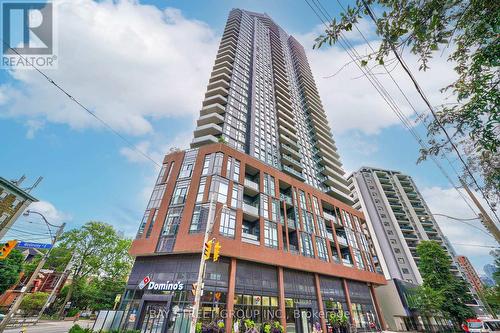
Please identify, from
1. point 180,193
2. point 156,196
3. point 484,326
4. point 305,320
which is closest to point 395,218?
point 484,326

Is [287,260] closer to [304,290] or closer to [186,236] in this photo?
[304,290]

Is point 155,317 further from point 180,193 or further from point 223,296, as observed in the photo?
point 180,193

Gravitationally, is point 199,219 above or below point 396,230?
below

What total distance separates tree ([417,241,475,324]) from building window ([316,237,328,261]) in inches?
661

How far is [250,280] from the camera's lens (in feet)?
70.4

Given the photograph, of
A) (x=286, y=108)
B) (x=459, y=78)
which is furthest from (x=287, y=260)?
(x=286, y=108)

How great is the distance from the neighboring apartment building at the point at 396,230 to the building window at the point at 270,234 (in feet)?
93.7

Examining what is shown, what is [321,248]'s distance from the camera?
1160 inches

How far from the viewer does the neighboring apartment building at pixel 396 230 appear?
37156 mm

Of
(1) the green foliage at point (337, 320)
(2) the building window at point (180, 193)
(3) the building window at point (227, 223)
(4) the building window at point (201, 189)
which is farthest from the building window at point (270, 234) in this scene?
(1) the green foliage at point (337, 320)

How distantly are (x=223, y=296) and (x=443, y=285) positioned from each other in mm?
34349

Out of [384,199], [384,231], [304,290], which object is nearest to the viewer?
[304,290]

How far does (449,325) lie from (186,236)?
48956mm

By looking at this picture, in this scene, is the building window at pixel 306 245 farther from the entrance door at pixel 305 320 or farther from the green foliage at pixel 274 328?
the green foliage at pixel 274 328
